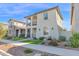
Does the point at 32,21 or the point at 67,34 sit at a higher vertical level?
the point at 32,21

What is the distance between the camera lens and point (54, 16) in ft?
22.5

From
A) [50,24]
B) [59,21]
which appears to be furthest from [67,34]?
[50,24]

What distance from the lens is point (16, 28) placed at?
7.09 metres

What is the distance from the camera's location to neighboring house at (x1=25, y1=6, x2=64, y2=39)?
6.83 meters

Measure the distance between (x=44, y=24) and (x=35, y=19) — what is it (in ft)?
1.05

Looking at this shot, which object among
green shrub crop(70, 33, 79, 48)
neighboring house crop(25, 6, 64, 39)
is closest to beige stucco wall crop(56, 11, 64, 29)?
neighboring house crop(25, 6, 64, 39)

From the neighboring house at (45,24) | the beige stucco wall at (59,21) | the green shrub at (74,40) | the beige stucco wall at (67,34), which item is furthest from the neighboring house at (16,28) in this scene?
the green shrub at (74,40)

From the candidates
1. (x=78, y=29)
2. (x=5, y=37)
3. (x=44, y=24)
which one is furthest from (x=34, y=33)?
(x=78, y=29)

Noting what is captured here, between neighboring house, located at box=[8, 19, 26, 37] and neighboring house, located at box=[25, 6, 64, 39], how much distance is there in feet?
0.51

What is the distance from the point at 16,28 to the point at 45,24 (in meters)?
0.89

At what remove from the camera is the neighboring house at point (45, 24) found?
22.4 ft

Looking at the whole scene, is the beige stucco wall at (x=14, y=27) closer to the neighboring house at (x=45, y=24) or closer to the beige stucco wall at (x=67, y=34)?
the neighboring house at (x=45, y=24)

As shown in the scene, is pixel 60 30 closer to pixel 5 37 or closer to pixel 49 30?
pixel 49 30

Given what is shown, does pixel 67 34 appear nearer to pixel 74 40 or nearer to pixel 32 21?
pixel 74 40
